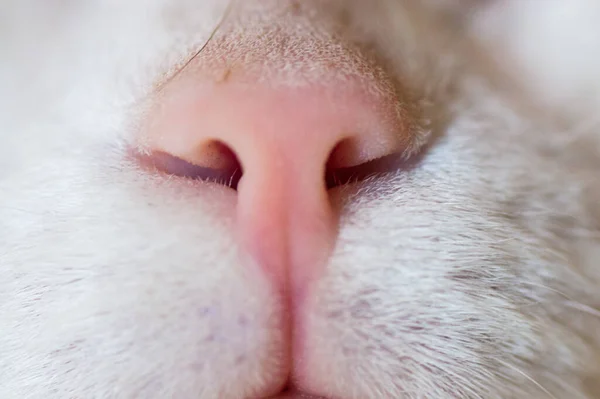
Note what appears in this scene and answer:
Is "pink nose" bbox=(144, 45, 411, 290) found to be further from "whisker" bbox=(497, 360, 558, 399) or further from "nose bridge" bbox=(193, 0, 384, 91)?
"whisker" bbox=(497, 360, 558, 399)

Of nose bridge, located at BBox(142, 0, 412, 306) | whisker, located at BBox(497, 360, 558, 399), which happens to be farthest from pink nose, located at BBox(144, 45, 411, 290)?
whisker, located at BBox(497, 360, 558, 399)

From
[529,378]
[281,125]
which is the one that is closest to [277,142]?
[281,125]

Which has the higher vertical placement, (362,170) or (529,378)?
(362,170)

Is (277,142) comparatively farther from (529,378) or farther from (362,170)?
(529,378)

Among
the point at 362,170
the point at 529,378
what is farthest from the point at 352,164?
the point at 529,378

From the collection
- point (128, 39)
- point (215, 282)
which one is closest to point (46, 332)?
point (215, 282)

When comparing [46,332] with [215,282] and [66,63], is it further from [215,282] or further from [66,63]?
[66,63]
